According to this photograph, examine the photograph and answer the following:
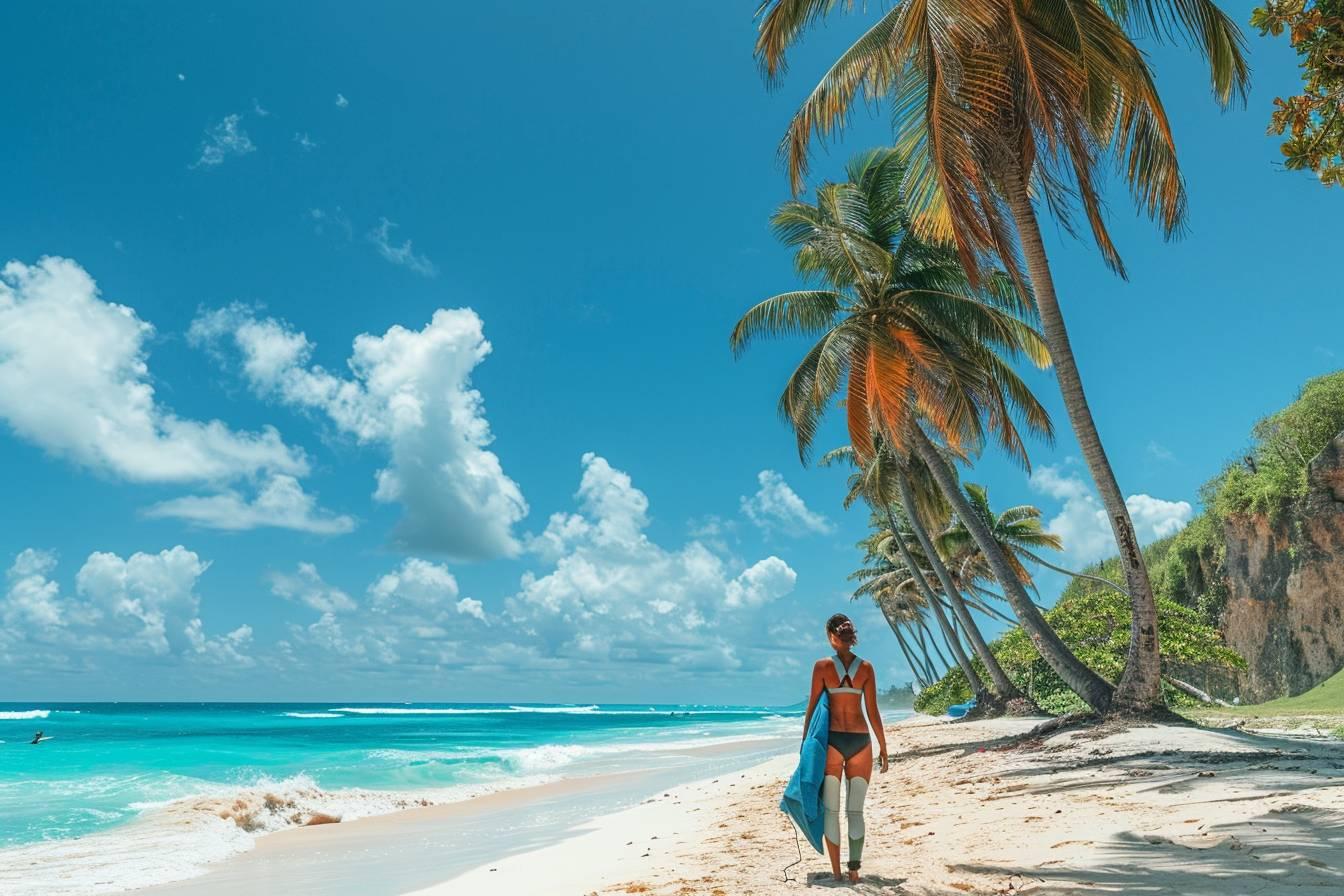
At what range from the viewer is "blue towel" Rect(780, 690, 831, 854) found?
479cm

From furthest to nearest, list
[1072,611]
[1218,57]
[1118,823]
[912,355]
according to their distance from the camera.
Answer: [1072,611] → [912,355] → [1218,57] → [1118,823]

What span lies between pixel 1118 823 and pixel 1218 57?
8.92 metres

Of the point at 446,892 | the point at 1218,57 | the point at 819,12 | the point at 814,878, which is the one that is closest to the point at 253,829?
the point at 446,892

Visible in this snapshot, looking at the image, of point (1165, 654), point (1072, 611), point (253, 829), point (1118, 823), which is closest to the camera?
point (1118, 823)

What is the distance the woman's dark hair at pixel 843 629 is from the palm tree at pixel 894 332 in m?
8.93

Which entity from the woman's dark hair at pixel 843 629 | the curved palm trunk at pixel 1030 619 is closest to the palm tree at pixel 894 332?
the curved palm trunk at pixel 1030 619

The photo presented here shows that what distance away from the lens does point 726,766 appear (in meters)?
21.3

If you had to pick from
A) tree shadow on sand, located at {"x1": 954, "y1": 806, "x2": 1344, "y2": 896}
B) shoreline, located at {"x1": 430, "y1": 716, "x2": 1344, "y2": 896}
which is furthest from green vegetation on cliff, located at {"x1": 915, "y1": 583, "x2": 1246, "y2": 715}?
tree shadow on sand, located at {"x1": 954, "y1": 806, "x2": 1344, "y2": 896}

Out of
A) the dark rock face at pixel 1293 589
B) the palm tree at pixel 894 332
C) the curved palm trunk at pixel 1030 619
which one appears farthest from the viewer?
the dark rock face at pixel 1293 589

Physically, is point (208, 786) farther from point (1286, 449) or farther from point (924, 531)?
point (1286, 449)

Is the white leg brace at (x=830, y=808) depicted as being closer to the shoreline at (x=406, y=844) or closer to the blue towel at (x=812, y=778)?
the blue towel at (x=812, y=778)

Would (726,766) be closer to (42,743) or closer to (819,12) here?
(819,12)

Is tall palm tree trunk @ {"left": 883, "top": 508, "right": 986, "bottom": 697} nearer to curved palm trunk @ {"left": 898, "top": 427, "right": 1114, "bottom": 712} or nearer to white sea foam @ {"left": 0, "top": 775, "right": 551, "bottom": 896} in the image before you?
curved palm trunk @ {"left": 898, "top": 427, "right": 1114, "bottom": 712}

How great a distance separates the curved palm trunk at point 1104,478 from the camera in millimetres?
10383
